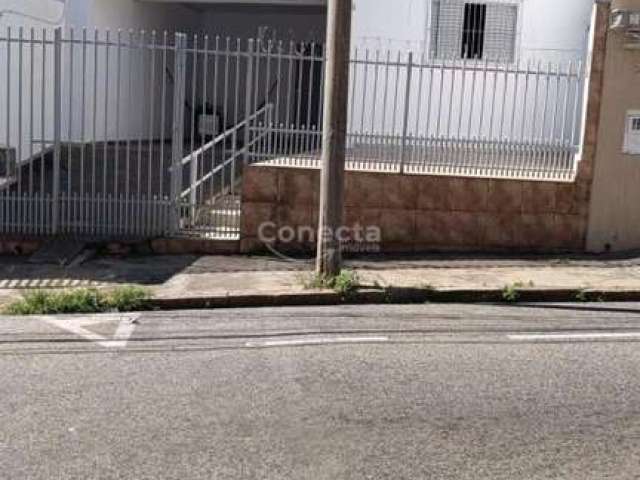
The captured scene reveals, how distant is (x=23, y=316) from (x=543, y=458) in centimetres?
485

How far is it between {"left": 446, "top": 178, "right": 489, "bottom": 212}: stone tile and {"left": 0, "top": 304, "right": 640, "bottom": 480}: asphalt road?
2.83 meters

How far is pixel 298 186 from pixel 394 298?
7.83 ft

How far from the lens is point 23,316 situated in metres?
7.71

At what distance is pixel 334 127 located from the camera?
849cm

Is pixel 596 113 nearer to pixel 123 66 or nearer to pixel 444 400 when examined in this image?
pixel 444 400

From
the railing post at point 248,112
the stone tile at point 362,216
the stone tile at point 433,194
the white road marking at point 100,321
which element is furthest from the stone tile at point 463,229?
the white road marking at point 100,321

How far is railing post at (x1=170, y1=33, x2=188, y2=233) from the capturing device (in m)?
10.1

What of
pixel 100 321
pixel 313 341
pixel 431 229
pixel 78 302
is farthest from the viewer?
pixel 431 229

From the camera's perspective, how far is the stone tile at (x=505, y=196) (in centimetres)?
1041

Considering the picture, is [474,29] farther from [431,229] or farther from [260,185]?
[260,185]

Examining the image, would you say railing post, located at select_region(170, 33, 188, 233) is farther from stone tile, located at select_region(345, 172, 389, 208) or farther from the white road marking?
the white road marking

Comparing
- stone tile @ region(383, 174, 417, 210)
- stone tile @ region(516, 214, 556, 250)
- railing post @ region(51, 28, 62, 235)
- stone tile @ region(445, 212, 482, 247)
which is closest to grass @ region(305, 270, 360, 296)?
stone tile @ region(383, 174, 417, 210)

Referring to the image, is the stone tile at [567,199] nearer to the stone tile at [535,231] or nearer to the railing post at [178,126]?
the stone tile at [535,231]

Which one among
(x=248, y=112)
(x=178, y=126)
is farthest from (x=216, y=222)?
(x=248, y=112)
